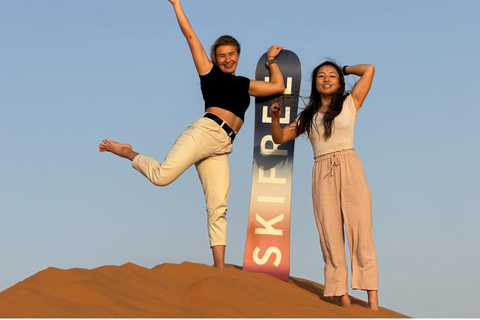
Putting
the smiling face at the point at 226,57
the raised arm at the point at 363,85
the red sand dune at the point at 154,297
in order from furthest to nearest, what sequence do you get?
the smiling face at the point at 226,57
the raised arm at the point at 363,85
the red sand dune at the point at 154,297

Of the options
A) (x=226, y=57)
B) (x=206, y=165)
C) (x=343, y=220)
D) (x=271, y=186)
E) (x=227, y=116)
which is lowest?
(x=343, y=220)

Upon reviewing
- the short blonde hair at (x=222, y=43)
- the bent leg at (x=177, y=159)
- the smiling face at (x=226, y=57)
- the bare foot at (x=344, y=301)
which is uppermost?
the short blonde hair at (x=222, y=43)

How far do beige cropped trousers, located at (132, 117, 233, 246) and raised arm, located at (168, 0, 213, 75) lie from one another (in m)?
0.48

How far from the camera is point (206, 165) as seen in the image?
5730 mm

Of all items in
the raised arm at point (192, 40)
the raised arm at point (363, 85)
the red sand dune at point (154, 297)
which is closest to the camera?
the red sand dune at point (154, 297)

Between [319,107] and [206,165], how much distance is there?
1.10m

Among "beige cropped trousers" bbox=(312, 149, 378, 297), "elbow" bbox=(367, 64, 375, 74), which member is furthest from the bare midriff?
"elbow" bbox=(367, 64, 375, 74)

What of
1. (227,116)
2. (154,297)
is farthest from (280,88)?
(154,297)

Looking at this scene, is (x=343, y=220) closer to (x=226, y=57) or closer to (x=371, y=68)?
(x=371, y=68)

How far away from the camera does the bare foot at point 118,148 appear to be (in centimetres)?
562

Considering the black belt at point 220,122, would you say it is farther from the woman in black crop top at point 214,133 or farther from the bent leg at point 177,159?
the bent leg at point 177,159

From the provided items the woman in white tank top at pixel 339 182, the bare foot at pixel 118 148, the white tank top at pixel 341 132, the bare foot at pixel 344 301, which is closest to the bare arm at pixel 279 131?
the woman in white tank top at pixel 339 182

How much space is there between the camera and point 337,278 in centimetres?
514

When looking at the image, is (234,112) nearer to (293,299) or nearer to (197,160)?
(197,160)
